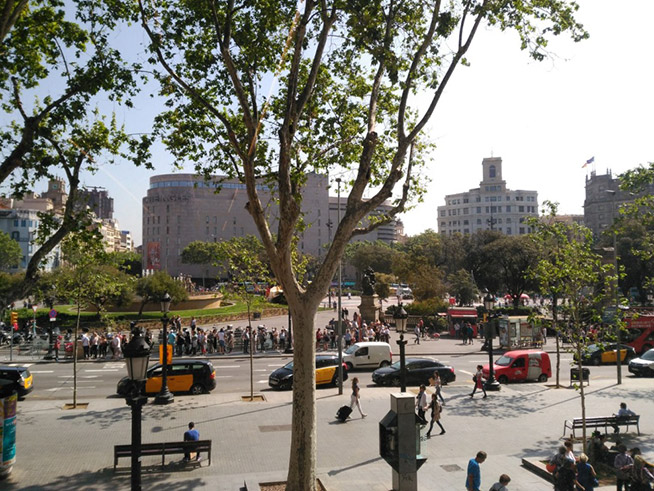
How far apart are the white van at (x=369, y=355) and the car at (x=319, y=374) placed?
119 inches

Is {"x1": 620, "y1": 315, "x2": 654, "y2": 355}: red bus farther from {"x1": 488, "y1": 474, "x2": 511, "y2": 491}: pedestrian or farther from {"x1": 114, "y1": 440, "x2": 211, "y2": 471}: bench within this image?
{"x1": 114, "y1": 440, "x2": 211, "y2": 471}: bench

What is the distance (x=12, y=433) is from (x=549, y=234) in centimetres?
1679

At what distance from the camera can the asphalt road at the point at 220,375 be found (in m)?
21.1

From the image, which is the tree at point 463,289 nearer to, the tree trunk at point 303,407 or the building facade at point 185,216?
the tree trunk at point 303,407

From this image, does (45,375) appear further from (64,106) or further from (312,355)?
(312,355)

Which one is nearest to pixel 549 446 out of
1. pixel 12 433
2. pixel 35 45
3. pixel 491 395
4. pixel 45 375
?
pixel 491 395

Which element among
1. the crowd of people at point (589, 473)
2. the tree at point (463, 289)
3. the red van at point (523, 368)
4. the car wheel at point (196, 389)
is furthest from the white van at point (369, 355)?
the tree at point (463, 289)

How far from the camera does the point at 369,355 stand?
26016 mm

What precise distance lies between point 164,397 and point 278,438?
5.83 metres

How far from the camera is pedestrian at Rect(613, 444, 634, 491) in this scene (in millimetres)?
10461

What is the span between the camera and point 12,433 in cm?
1166

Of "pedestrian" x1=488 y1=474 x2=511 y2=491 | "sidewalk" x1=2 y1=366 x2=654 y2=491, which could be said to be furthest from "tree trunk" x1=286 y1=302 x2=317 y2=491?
"pedestrian" x1=488 y1=474 x2=511 y2=491

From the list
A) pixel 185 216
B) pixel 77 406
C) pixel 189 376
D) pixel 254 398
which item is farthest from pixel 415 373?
pixel 185 216

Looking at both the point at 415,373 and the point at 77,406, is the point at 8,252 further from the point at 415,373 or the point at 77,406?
the point at 415,373
